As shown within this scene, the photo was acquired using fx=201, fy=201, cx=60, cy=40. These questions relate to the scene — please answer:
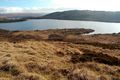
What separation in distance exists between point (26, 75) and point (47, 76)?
1.30 metres

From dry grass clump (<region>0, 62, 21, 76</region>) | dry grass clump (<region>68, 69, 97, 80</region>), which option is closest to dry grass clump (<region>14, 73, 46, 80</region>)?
dry grass clump (<region>0, 62, 21, 76</region>)

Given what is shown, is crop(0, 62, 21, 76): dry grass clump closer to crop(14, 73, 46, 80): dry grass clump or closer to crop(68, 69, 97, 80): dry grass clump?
crop(14, 73, 46, 80): dry grass clump

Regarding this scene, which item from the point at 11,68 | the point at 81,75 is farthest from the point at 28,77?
the point at 81,75

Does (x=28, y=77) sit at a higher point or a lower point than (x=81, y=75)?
higher

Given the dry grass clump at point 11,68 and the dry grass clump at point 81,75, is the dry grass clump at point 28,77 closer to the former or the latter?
Result: the dry grass clump at point 11,68

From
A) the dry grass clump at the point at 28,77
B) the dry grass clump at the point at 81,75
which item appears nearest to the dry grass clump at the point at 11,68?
the dry grass clump at the point at 28,77

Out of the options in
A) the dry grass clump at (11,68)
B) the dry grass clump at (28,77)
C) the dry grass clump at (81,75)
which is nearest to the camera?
the dry grass clump at (28,77)

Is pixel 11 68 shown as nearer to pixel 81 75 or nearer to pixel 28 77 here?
pixel 28 77

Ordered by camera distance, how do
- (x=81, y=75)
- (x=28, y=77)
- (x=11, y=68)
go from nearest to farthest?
(x=28, y=77), (x=81, y=75), (x=11, y=68)

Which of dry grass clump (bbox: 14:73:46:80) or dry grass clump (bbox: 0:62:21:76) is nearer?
dry grass clump (bbox: 14:73:46:80)

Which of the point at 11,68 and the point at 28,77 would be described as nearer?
the point at 28,77

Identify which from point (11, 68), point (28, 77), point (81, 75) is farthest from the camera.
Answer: point (11, 68)

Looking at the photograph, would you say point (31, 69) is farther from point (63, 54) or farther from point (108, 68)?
point (63, 54)

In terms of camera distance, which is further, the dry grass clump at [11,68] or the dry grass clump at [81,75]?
the dry grass clump at [11,68]
